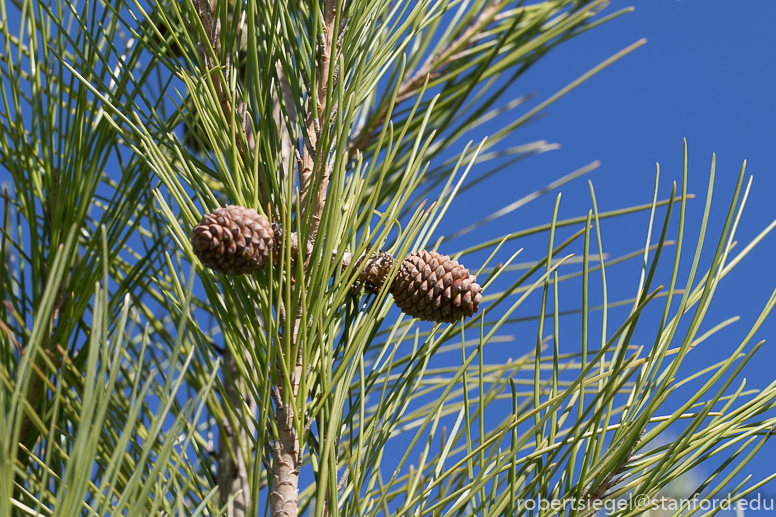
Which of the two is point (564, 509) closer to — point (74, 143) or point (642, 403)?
point (642, 403)

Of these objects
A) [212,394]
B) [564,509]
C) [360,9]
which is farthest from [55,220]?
[564,509]

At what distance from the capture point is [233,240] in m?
0.46

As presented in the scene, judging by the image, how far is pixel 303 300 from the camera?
52 cm

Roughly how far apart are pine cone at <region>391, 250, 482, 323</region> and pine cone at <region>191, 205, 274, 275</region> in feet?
0.37

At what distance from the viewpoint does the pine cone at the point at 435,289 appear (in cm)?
52

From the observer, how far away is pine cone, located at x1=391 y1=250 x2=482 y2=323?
524mm

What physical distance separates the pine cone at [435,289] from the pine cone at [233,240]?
11 centimetres

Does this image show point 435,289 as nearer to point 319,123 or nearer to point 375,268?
point 375,268

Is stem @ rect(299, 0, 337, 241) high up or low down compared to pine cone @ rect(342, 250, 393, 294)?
up

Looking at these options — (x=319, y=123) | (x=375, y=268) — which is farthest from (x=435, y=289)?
(x=319, y=123)

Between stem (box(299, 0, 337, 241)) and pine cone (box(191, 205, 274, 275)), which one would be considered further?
stem (box(299, 0, 337, 241))

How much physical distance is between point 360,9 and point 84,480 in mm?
456

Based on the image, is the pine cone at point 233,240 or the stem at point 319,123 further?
the stem at point 319,123

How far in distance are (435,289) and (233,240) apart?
0.16 m
